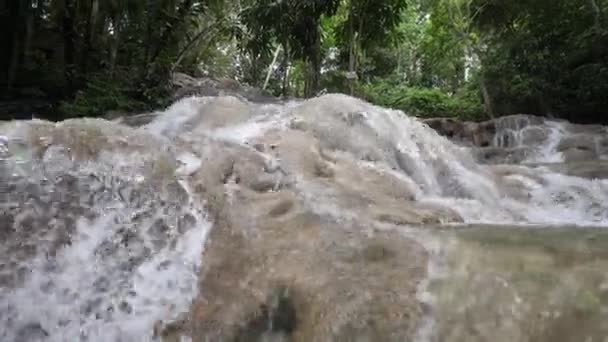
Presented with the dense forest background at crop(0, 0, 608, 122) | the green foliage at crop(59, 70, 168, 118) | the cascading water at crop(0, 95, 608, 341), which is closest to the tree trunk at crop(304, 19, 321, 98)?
the dense forest background at crop(0, 0, 608, 122)

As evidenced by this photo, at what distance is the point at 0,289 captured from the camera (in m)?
3.15

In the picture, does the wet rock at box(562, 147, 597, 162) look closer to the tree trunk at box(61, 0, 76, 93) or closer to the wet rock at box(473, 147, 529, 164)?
the wet rock at box(473, 147, 529, 164)

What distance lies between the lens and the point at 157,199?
3.73 metres

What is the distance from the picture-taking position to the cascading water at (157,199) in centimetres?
318

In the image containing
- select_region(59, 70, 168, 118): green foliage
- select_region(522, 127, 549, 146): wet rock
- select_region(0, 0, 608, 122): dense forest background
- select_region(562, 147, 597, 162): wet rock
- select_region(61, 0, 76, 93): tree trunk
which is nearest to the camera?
select_region(562, 147, 597, 162): wet rock

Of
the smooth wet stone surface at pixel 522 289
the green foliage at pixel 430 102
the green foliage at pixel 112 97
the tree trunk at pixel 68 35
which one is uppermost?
the tree trunk at pixel 68 35

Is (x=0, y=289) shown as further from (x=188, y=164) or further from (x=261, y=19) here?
(x=261, y=19)

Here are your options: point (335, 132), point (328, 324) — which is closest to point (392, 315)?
point (328, 324)

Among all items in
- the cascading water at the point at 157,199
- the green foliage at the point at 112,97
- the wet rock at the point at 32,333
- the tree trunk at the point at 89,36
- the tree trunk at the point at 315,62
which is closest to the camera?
the wet rock at the point at 32,333

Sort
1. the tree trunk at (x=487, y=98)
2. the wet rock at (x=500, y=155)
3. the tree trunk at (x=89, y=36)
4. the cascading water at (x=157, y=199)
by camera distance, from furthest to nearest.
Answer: the tree trunk at (x=487, y=98) < the tree trunk at (x=89, y=36) < the wet rock at (x=500, y=155) < the cascading water at (x=157, y=199)

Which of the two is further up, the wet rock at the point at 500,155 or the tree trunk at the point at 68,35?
the tree trunk at the point at 68,35

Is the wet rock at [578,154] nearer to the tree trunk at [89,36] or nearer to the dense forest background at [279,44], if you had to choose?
the dense forest background at [279,44]

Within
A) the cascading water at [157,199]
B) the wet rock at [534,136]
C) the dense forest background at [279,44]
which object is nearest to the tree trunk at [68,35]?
the dense forest background at [279,44]

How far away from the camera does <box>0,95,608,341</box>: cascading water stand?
3178 millimetres
